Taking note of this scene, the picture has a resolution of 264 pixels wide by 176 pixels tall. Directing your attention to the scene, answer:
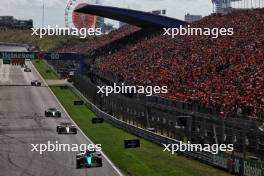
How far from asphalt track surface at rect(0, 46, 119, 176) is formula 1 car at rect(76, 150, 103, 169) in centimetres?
33

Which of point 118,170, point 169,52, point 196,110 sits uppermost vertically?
point 169,52

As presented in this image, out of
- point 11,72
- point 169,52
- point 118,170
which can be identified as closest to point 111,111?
point 169,52

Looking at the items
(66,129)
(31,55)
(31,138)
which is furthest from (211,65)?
(31,55)

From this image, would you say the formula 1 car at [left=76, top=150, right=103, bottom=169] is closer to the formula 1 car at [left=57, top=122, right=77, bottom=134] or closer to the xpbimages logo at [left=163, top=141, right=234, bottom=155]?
the xpbimages logo at [left=163, top=141, right=234, bottom=155]

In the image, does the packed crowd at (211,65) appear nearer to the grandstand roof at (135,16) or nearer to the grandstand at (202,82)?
the grandstand at (202,82)

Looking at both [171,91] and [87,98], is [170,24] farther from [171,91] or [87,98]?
[171,91]

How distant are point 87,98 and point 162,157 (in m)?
39.2

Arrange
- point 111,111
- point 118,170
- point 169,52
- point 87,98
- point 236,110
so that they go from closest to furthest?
1. point 118,170
2. point 236,110
3. point 111,111
4. point 169,52
5. point 87,98

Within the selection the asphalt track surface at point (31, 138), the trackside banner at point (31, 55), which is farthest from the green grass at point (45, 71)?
the asphalt track surface at point (31, 138)

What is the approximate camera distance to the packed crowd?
122 feet

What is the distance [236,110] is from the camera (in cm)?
3431

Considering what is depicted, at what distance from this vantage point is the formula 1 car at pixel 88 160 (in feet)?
98.7

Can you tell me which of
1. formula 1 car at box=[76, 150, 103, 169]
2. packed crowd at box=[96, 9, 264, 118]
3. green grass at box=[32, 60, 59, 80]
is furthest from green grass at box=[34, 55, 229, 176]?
green grass at box=[32, 60, 59, 80]

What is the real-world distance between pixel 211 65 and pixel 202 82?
17.4 ft
